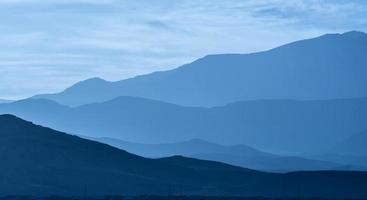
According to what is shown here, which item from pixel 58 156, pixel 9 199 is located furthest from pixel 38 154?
pixel 9 199

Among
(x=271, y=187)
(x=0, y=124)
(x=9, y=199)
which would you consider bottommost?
(x=9, y=199)

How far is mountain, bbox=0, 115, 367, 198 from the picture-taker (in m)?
95.3

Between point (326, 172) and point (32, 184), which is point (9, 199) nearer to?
point (32, 184)

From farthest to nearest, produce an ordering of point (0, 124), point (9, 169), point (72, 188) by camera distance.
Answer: point (0, 124) < point (9, 169) < point (72, 188)

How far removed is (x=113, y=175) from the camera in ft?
337

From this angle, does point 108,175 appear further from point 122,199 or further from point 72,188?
point 122,199

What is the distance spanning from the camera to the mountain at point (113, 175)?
95312 mm

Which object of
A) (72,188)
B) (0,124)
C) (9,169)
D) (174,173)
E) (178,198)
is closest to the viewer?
(178,198)

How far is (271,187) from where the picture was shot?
99.3m

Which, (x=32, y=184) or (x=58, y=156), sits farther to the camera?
(x=58, y=156)

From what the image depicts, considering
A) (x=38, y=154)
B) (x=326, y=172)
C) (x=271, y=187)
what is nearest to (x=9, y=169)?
(x=38, y=154)

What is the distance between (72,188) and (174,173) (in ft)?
59.8

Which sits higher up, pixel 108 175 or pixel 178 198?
pixel 108 175

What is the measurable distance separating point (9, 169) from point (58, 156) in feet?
24.9
